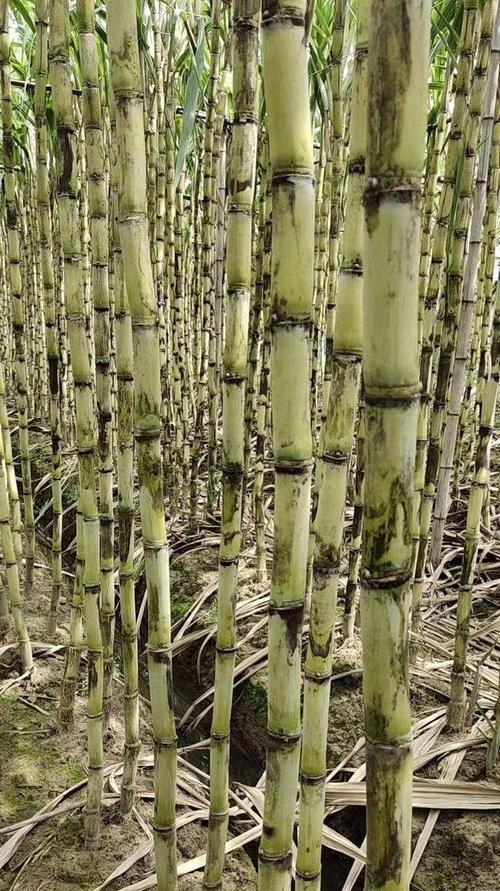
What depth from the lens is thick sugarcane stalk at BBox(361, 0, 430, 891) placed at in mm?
Answer: 367

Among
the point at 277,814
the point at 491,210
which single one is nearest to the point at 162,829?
the point at 277,814

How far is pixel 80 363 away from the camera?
3.48 ft

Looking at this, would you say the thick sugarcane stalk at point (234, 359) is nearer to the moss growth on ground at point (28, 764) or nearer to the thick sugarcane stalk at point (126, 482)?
the thick sugarcane stalk at point (126, 482)

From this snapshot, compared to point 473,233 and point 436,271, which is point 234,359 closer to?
point 436,271

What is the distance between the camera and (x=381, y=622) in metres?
0.45

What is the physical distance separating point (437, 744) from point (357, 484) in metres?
0.60

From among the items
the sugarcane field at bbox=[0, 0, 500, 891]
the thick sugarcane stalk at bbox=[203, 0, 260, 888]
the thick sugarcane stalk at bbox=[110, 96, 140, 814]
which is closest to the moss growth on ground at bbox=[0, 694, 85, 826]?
the sugarcane field at bbox=[0, 0, 500, 891]

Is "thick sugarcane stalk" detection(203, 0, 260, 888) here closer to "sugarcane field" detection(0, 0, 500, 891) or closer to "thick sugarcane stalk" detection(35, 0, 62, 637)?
"sugarcane field" detection(0, 0, 500, 891)

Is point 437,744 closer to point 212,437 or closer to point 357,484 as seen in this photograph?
point 357,484

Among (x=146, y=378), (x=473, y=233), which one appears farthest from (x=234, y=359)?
(x=473, y=233)

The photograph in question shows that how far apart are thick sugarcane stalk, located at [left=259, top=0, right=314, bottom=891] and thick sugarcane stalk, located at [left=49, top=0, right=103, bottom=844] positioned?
1.85 ft

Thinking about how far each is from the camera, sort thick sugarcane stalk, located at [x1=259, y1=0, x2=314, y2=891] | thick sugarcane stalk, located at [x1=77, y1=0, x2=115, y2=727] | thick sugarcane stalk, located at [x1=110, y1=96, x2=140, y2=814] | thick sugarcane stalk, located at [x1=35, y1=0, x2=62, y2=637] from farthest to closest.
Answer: thick sugarcane stalk, located at [x1=35, y1=0, x2=62, y2=637], thick sugarcane stalk, located at [x1=110, y1=96, x2=140, y2=814], thick sugarcane stalk, located at [x1=77, y1=0, x2=115, y2=727], thick sugarcane stalk, located at [x1=259, y1=0, x2=314, y2=891]

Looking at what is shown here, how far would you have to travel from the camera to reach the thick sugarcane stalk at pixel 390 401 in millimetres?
367

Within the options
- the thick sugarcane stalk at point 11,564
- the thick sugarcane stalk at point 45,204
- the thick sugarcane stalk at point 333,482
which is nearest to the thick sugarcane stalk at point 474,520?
the thick sugarcane stalk at point 333,482
